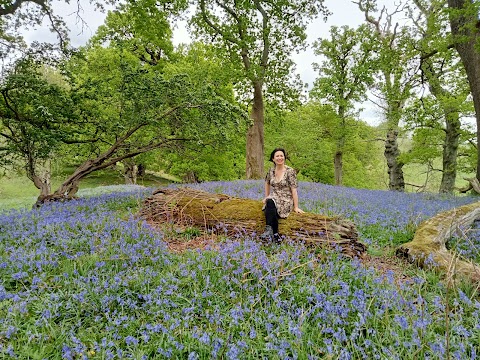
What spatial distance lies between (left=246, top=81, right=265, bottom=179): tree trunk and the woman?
37.7 feet

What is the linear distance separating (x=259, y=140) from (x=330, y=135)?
13.9 metres

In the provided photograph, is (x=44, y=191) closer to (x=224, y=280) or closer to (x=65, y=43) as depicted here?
(x=65, y=43)

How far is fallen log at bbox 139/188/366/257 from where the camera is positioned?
4957mm

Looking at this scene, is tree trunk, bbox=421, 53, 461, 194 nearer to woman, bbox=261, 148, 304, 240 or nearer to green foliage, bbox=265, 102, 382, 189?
green foliage, bbox=265, 102, 382, 189

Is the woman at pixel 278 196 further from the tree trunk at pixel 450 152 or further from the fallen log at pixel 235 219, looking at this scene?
the tree trunk at pixel 450 152

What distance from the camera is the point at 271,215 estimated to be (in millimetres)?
5434

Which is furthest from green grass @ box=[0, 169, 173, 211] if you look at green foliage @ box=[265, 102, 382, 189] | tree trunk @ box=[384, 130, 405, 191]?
tree trunk @ box=[384, 130, 405, 191]

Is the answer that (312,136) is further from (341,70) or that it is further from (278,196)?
(278,196)

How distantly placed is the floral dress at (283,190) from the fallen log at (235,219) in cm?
21

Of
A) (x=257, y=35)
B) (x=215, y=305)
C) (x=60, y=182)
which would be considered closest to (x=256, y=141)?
(x=257, y=35)

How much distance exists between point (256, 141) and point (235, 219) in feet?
40.9

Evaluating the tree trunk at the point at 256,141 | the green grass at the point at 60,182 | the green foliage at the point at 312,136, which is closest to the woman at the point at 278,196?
the tree trunk at the point at 256,141

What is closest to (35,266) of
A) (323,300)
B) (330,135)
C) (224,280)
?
(224,280)

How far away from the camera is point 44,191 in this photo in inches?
375
